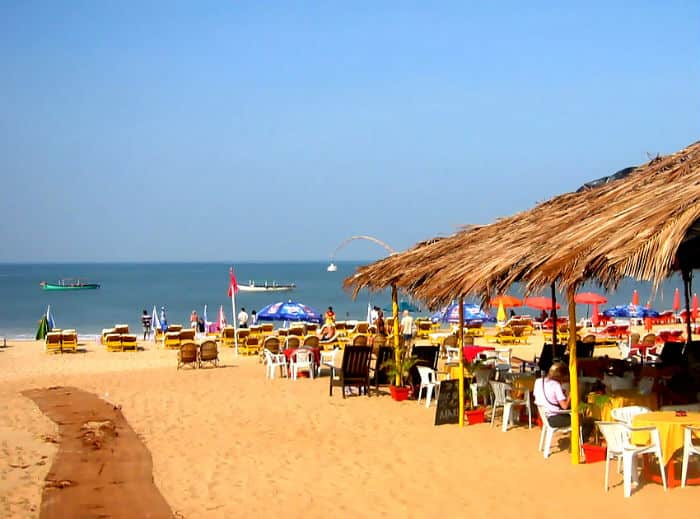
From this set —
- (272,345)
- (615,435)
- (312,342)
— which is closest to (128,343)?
(272,345)

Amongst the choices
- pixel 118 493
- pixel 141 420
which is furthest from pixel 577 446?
pixel 141 420

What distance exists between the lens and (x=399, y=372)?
12.6m

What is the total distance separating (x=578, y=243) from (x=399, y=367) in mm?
5540

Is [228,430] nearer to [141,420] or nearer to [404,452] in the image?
[141,420]

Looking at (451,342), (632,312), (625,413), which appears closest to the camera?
(625,413)

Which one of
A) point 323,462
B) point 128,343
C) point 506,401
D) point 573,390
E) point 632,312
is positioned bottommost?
point 323,462

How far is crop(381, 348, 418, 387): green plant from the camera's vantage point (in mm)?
12453

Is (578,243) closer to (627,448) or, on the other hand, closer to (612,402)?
(612,402)

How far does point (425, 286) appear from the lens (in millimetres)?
10523

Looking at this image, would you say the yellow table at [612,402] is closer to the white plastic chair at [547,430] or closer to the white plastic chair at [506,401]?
the white plastic chair at [547,430]

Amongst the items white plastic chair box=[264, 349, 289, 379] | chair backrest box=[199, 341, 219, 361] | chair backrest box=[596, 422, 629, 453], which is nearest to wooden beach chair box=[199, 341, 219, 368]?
chair backrest box=[199, 341, 219, 361]

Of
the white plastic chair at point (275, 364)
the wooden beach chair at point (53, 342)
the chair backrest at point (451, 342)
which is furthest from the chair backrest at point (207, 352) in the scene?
the wooden beach chair at point (53, 342)

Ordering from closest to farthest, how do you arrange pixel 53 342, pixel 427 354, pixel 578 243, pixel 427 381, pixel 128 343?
pixel 578 243 < pixel 427 381 < pixel 427 354 < pixel 53 342 < pixel 128 343

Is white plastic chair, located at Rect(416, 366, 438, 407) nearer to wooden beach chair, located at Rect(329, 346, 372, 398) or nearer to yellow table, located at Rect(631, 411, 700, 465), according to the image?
wooden beach chair, located at Rect(329, 346, 372, 398)
